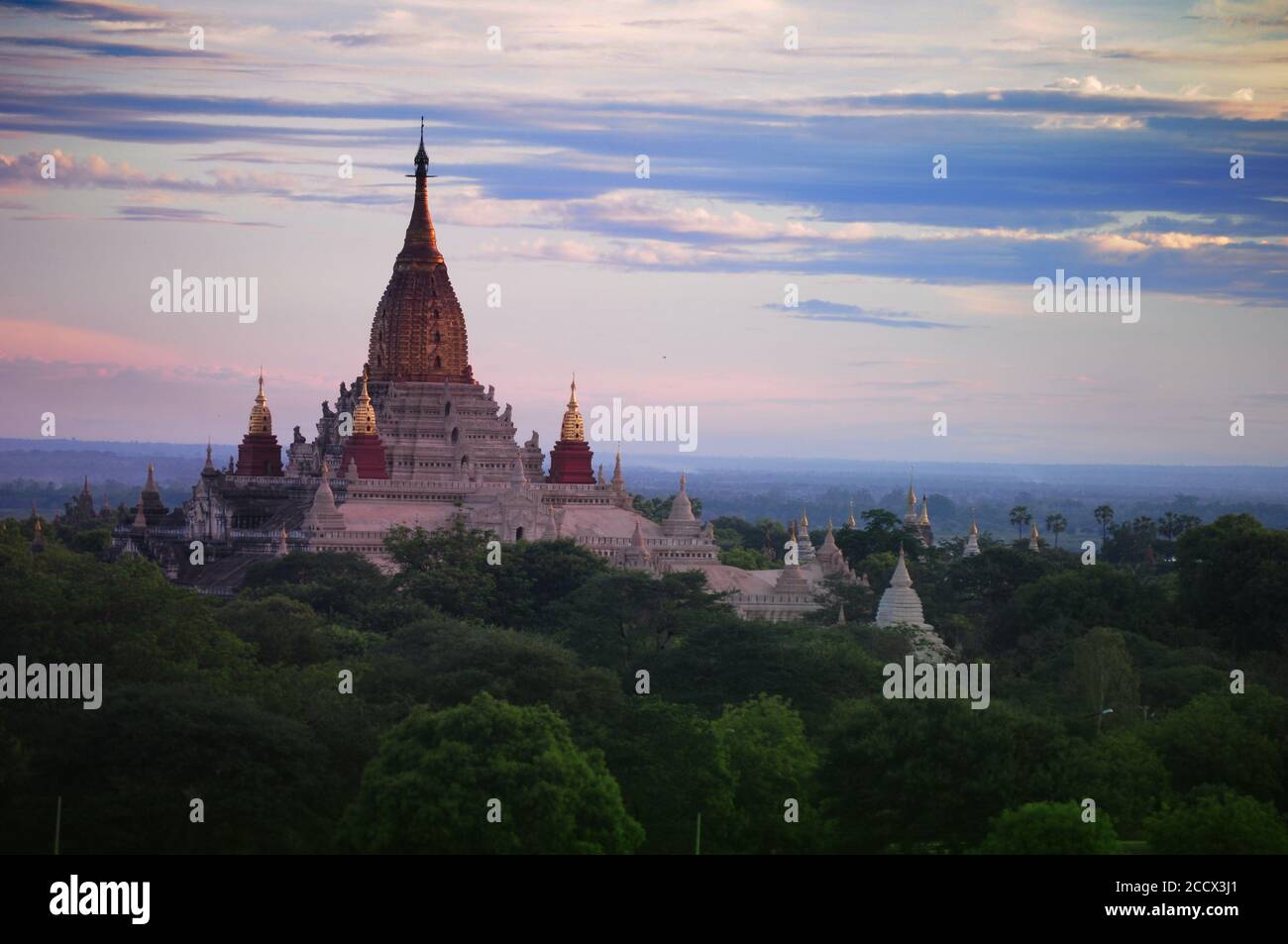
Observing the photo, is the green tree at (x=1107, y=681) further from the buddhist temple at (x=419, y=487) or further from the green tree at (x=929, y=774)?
the buddhist temple at (x=419, y=487)

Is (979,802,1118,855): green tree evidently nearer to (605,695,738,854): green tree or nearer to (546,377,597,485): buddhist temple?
(605,695,738,854): green tree

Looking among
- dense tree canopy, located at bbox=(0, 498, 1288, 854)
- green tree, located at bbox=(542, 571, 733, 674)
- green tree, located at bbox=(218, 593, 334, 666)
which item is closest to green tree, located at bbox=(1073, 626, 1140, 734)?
dense tree canopy, located at bbox=(0, 498, 1288, 854)

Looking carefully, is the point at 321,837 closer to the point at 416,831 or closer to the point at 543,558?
the point at 416,831

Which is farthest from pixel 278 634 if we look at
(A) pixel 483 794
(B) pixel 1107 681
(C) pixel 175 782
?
(B) pixel 1107 681

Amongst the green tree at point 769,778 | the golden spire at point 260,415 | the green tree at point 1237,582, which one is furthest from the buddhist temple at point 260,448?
the green tree at point 769,778

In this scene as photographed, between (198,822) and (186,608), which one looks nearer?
(198,822)
